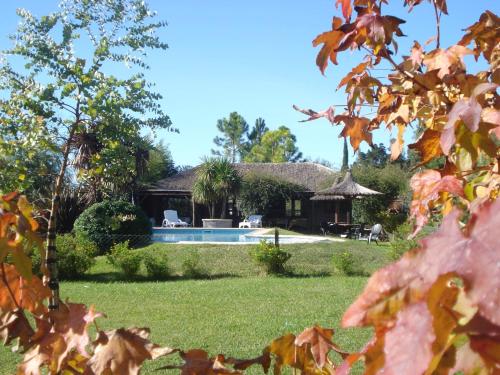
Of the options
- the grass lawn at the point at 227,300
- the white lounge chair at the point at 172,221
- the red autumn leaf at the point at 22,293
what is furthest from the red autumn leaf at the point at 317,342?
the white lounge chair at the point at 172,221

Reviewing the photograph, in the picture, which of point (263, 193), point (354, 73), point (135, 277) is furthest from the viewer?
point (263, 193)

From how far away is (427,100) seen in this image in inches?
53.1

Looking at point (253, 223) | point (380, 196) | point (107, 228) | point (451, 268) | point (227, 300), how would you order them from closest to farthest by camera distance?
point (451, 268) < point (227, 300) < point (107, 228) < point (253, 223) < point (380, 196)

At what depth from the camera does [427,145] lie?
1.16 metres

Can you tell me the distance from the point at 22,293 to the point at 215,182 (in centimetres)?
2495

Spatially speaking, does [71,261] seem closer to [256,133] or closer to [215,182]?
[215,182]

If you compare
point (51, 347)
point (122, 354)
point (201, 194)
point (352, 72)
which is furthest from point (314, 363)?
point (201, 194)

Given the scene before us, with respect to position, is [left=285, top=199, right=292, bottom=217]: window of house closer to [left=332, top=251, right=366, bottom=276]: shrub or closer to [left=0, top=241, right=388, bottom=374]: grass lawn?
[left=0, top=241, right=388, bottom=374]: grass lawn

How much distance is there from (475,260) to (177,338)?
235 inches

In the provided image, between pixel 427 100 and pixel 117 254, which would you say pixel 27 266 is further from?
pixel 117 254

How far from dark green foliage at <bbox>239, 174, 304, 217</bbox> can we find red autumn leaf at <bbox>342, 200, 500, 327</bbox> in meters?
26.8

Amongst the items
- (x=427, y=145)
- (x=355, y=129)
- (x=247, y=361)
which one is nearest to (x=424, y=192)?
(x=427, y=145)

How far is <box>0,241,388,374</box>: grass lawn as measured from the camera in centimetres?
604

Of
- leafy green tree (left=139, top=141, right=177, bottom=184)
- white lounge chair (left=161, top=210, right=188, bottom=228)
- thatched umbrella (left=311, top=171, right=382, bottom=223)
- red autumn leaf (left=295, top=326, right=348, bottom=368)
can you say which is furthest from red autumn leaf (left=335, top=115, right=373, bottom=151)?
leafy green tree (left=139, top=141, right=177, bottom=184)
